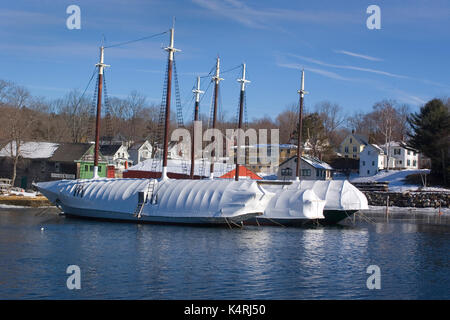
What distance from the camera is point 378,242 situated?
39031 mm

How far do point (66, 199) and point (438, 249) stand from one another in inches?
1296

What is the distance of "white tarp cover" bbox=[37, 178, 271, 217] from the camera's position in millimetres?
42719

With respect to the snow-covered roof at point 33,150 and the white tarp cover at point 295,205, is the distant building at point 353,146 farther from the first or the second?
the white tarp cover at point 295,205

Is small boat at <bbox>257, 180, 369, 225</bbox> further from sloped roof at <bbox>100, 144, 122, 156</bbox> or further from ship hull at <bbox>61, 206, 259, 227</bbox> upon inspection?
sloped roof at <bbox>100, 144, 122, 156</bbox>

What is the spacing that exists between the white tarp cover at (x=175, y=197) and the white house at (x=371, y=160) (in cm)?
6913

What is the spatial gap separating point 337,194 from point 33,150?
4946 centimetres

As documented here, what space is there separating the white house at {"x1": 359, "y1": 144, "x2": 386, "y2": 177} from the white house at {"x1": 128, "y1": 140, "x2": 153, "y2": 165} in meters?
48.8

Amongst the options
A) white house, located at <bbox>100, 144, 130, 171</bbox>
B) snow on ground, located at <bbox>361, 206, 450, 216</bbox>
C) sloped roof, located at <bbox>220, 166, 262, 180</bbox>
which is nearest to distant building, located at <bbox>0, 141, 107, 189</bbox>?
sloped roof, located at <bbox>220, 166, 262, 180</bbox>

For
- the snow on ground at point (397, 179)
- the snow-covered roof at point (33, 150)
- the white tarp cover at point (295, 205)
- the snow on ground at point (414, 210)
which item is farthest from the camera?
the snow on ground at point (397, 179)

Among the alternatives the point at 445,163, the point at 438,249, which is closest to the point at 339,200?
the point at 438,249

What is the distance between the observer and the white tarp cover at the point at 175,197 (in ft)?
140

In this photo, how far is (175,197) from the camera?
44.8 m

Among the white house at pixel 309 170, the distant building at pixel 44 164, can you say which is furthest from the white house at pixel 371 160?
the distant building at pixel 44 164

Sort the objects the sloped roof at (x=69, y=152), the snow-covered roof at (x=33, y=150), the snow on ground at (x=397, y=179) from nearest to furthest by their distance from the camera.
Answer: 1. the sloped roof at (x=69, y=152)
2. the snow-covered roof at (x=33, y=150)
3. the snow on ground at (x=397, y=179)
